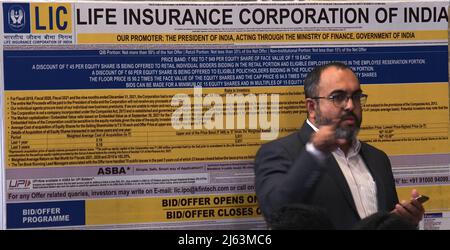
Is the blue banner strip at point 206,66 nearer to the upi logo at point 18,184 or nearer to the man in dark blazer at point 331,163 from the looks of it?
the man in dark blazer at point 331,163

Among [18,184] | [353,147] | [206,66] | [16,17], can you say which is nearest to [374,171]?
[353,147]

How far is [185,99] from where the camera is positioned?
2150mm

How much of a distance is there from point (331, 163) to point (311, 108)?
19cm

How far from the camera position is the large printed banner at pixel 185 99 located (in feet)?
6.82

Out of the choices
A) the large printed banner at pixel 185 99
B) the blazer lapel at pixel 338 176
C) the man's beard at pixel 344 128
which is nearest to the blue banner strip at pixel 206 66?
the large printed banner at pixel 185 99

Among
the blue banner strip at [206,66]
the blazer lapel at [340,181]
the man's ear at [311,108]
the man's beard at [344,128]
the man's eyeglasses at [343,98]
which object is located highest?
the blue banner strip at [206,66]

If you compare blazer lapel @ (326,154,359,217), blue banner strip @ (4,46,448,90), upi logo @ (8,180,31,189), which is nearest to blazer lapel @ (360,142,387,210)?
blazer lapel @ (326,154,359,217)

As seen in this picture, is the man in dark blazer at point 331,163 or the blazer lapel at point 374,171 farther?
the blazer lapel at point 374,171

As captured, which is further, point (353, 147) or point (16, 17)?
point (353, 147)

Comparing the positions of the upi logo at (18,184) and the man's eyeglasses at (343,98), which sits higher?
the man's eyeglasses at (343,98)

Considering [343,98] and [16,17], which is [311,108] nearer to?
[343,98]

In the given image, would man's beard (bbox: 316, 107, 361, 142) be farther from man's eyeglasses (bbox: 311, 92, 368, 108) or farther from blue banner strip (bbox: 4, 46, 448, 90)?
blue banner strip (bbox: 4, 46, 448, 90)

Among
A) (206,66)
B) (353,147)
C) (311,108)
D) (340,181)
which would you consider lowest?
(340,181)

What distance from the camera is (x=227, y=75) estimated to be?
2.17m
